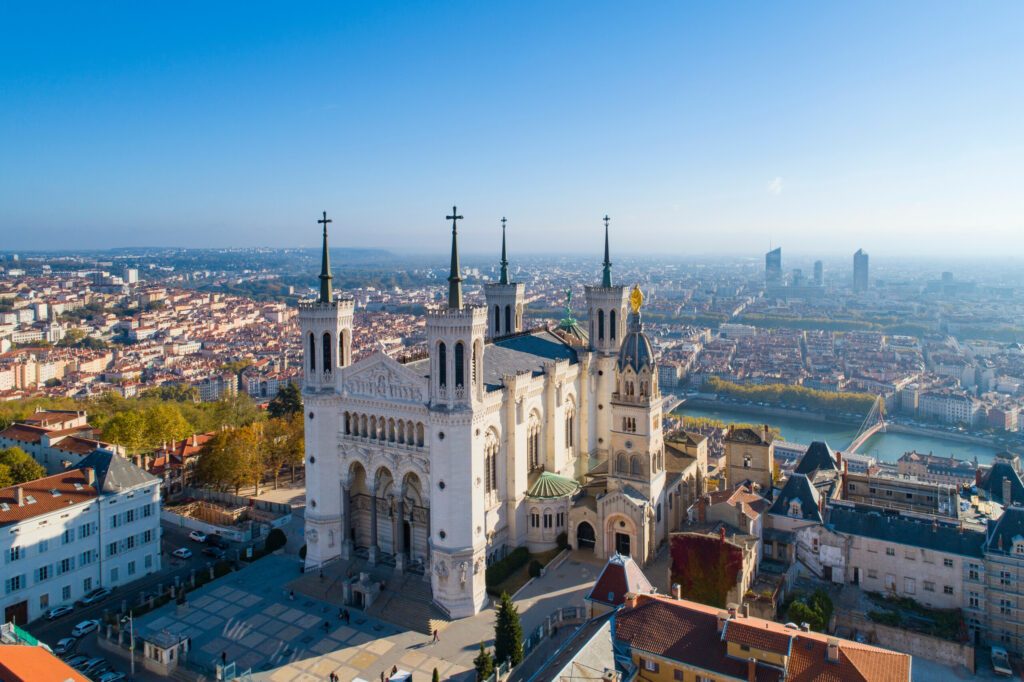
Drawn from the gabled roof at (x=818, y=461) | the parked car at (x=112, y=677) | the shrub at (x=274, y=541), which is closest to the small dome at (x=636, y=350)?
the gabled roof at (x=818, y=461)

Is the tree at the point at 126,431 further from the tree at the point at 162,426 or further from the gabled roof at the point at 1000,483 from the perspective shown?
the gabled roof at the point at 1000,483

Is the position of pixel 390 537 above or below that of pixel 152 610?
above

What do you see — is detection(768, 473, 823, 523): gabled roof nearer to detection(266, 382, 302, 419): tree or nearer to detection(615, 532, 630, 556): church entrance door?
detection(615, 532, 630, 556): church entrance door

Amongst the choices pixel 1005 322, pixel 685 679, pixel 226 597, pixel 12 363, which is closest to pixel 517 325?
pixel 226 597

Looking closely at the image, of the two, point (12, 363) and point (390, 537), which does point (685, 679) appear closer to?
point (390, 537)

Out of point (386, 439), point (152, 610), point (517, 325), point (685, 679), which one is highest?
point (517, 325)
